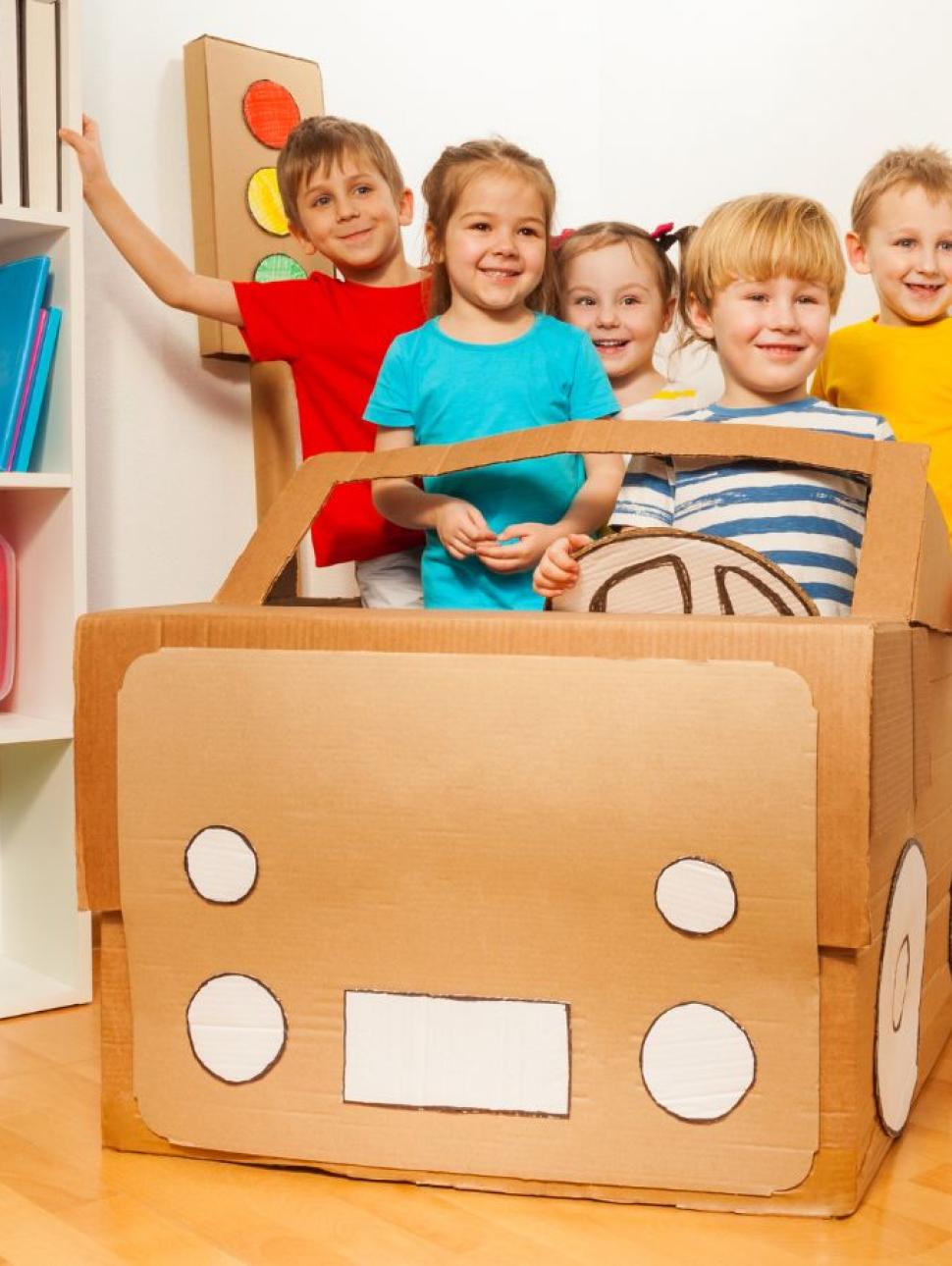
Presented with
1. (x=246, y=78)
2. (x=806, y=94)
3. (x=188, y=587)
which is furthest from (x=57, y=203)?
(x=806, y=94)

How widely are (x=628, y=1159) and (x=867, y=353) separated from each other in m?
0.95

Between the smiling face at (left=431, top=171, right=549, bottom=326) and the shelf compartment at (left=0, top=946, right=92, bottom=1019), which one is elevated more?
the smiling face at (left=431, top=171, right=549, bottom=326)

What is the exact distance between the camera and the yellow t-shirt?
4.66 ft

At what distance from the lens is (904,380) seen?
144 cm

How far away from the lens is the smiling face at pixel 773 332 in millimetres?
1231

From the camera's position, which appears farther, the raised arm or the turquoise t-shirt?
the raised arm

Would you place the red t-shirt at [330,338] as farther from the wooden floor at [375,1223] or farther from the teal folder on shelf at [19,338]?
the wooden floor at [375,1223]

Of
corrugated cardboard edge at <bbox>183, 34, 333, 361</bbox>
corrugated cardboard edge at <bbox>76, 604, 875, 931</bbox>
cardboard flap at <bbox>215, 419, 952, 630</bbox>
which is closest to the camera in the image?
corrugated cardboard edge at <bbox>76, 604, 875, 931</bbox>

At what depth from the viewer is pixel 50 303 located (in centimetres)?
139

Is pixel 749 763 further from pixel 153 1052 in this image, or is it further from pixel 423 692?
pixel 153 1052

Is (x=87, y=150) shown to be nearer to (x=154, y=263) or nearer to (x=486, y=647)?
(x=154, y=263)

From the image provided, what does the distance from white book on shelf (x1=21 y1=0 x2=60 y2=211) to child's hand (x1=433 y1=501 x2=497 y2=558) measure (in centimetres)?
53

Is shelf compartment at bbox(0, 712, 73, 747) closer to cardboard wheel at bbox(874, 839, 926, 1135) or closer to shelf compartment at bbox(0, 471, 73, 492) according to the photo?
shelf compartment at bbox(0, 471, 73, 492)

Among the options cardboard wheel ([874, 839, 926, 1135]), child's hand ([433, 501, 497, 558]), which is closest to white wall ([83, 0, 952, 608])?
child's hand ([433, 501, 497, 558])
